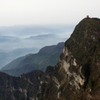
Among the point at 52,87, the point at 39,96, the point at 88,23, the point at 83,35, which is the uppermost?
the point at 88,23

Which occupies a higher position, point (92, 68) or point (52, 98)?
point (92, 68)

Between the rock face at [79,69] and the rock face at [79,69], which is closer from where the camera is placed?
the rock face at [79,69]

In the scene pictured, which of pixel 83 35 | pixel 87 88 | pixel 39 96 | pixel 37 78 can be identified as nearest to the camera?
pixel 87 88

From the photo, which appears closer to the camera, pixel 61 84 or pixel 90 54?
pixel 90 54

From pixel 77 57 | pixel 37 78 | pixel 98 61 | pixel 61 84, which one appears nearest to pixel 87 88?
pixel 98 61

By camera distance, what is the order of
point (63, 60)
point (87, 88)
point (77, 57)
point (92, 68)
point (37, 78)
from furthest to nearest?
point (37, 78) → point (63, 60) → point (77, 57) → point (92, 68) → point (87, 88)

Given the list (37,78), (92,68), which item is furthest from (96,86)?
(37,78)

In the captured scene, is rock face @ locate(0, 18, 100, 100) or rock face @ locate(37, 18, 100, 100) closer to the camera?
rock face @ locate(0, 18, 100, 100)

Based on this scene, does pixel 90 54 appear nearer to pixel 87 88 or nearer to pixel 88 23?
pixel 87 88
